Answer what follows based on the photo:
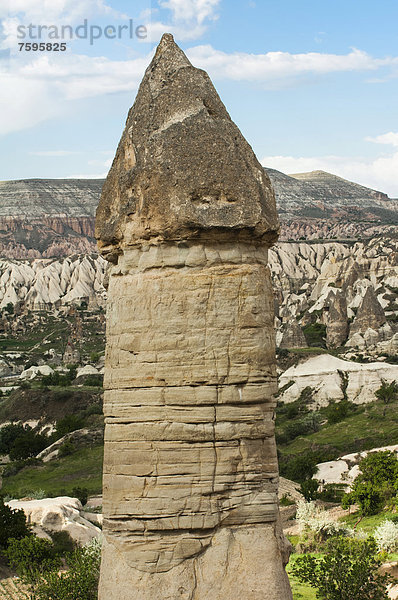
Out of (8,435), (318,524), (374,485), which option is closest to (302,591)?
(318,524)

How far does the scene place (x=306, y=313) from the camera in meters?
70.1

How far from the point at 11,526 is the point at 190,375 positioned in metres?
12.9

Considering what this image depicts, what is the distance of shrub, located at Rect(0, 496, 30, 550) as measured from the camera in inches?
656

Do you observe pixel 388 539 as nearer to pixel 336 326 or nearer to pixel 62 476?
pixel 62 476

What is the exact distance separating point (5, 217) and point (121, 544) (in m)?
160

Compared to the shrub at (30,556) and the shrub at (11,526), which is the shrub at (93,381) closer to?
the shrub at (11,526)

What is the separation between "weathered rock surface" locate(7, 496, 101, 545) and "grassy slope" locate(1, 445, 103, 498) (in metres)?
7.60

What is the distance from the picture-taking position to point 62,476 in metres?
31.2

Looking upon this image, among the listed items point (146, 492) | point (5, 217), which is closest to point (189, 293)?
point (146, 492)

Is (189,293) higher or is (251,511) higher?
(189,293)

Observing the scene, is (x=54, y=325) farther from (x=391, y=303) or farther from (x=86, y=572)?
(x=86, y=572)

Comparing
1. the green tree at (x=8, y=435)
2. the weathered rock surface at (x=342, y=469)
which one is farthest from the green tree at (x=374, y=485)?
the green tree at (x=8, y=435)

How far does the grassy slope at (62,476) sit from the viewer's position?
92.8ft

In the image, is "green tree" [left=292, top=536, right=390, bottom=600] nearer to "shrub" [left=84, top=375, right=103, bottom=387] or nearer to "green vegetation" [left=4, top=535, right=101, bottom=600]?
"green vegetation" [left=4, top=535, right=101, bottom=600]
